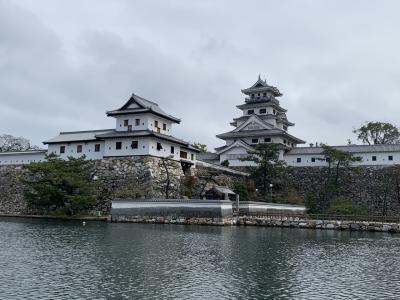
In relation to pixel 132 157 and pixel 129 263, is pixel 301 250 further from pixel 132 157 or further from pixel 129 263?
pixel 132 157

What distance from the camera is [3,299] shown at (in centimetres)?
1202

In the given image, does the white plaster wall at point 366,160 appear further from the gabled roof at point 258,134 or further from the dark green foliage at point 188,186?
the dark green foliage at point 188,186

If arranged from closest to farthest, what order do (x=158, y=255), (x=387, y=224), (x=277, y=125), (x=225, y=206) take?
(x=158, y=255) → (x=387, y=224) → (x=225, y=206) → (x=277, y=125)

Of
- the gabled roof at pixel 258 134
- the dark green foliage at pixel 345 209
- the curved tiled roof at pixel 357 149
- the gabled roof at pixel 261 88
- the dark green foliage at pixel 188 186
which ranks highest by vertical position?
the gabled roof at pixel 261 88

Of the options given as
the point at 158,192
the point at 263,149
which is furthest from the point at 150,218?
the point at 263,149

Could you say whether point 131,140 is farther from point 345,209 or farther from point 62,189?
point 345,209

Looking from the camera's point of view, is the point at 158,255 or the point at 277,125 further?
the point at 277,125

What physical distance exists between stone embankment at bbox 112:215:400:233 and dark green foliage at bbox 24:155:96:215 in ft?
12.4

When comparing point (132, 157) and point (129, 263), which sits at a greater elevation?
point (132, 157)

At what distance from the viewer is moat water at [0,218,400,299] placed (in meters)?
13.5

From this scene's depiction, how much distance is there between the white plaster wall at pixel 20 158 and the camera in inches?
1969

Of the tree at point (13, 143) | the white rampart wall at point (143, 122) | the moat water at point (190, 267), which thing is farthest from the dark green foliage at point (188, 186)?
the tree at point (13, 143)

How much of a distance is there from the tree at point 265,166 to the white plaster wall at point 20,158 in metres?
22.6

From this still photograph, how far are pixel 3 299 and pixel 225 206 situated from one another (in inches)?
1070
